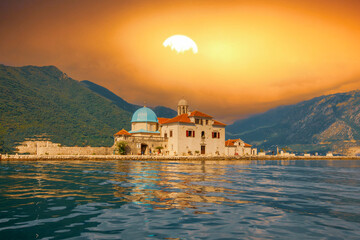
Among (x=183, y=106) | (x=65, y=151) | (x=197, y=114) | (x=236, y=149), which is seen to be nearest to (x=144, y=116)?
(x=183, y=106)

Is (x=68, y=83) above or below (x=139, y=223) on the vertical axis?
above

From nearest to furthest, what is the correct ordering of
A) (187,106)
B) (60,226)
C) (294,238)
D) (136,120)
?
(294,238) → (60,226) → (136,120) → (187,106)

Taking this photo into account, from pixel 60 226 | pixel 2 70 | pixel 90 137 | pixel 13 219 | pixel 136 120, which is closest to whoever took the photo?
pixel 60 226

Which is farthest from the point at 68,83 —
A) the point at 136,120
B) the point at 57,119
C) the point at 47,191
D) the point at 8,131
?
the point at 47,191

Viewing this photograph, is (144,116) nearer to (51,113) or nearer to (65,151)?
(65,151)

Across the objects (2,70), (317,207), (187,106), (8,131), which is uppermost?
(2,70)

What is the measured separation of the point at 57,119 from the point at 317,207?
113606mm

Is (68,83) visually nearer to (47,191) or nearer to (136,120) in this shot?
(136,120)

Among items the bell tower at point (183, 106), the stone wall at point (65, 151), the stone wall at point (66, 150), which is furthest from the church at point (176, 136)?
the bell tower at point (183, 106)

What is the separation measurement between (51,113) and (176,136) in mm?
68153

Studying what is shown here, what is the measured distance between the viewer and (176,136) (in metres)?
68.8

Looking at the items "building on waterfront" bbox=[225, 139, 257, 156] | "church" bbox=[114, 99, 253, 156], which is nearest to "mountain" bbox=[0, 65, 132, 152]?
"church" bbox=[114, 99, 253, 156]

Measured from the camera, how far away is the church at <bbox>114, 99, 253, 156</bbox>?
68625 millimetres

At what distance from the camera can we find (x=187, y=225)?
27.1ft
